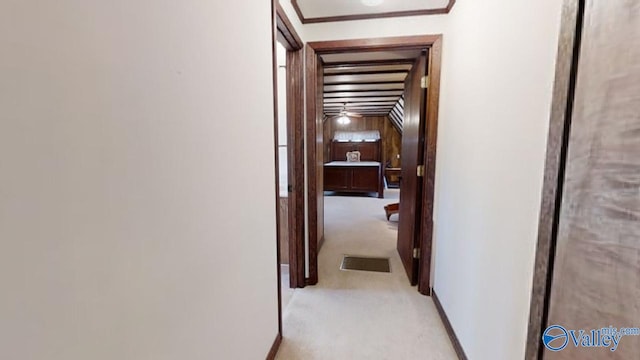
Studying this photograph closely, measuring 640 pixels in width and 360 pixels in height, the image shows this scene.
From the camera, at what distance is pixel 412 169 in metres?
2.64

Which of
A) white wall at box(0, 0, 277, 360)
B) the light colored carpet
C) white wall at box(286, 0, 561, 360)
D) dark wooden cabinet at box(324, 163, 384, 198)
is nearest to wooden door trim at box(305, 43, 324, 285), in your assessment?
the light colored carpet

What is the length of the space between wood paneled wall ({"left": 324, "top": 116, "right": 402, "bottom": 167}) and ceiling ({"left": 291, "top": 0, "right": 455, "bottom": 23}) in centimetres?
735

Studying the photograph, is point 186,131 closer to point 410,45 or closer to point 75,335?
point 75,335

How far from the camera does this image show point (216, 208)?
3.50ft

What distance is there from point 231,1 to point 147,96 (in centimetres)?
68

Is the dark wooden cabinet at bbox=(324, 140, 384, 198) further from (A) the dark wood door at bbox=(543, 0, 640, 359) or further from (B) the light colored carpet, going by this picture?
(A) the dark wood door at bbox=(543, 0, 640, 359)

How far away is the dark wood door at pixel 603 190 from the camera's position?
0.66 m

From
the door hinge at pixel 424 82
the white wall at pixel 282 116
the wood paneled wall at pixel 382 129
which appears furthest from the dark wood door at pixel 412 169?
the wood paneled wall at pixel 382 129

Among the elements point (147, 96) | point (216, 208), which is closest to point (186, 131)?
point (147, 96)

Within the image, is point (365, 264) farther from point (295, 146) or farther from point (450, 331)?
point (295, 146)

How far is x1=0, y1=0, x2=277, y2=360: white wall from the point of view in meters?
0.46

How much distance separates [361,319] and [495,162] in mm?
1463

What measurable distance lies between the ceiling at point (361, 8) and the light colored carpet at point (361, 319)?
232cm

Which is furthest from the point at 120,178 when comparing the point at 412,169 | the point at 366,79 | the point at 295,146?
the point at 366,79
